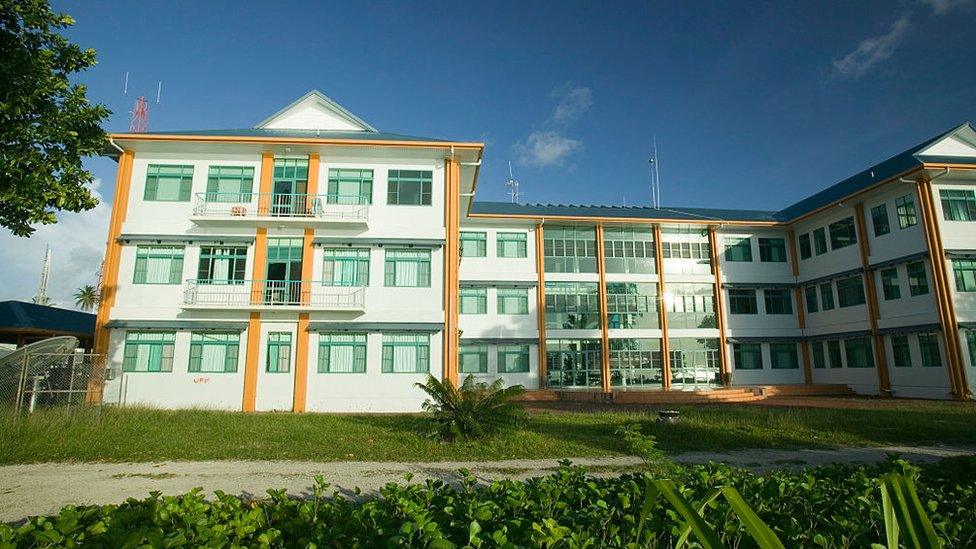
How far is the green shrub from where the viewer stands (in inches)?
420

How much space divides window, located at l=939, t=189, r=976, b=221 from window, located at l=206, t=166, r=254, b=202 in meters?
27.0

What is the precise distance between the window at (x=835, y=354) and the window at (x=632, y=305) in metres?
8.23

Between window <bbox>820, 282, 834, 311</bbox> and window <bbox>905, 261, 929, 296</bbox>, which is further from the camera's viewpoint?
window <bbox>820, 282, 834, 311</bbox>

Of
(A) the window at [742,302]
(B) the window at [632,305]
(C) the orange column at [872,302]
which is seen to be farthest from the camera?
(A) the window at [742,302]

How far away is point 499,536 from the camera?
252cm

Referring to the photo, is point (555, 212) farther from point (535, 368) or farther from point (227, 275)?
point (227, 275)

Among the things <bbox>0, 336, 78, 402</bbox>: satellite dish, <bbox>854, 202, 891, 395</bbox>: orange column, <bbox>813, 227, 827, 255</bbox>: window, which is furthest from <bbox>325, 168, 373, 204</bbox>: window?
<bbox>813, 227, 827, 255</bbox>: window

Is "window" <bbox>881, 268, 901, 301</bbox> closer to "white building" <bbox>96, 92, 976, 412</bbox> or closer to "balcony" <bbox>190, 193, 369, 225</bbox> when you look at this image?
"white building" <bbox>96, 92, 976, 412</bbox>

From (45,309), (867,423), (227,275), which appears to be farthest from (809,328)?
(45,309)

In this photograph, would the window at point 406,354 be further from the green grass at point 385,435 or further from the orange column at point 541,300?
the orange column at point 541,300

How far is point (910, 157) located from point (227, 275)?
2776 centimetres

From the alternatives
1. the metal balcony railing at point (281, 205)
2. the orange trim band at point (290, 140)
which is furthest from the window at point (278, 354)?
the orange trim band at point (290, 140)

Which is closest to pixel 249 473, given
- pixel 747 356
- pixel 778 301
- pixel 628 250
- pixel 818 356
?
pixel 628 250

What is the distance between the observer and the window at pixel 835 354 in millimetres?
25855
